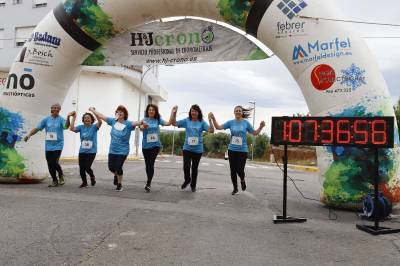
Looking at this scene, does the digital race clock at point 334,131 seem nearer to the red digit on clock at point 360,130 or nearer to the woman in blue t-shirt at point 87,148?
the red digit on clock at point 360,130

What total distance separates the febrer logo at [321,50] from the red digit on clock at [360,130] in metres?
1.65

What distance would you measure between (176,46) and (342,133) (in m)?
4.72

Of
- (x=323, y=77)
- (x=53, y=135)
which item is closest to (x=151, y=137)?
(x=53, y=135)

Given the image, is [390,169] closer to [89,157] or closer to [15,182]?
[89,157]

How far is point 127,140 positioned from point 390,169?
200 inches

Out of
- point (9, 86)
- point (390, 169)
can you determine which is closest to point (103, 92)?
point (9, 86)

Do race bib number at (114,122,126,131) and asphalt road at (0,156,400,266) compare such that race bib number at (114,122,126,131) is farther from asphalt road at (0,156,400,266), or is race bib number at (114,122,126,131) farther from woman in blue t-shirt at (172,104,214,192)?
asphalt road at (0,156,400,266)

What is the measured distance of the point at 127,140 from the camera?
8.74 m

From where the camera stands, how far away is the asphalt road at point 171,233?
419cm

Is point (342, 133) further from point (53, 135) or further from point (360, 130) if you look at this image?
point (53, 135)

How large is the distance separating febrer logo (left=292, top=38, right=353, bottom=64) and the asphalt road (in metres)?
2.74

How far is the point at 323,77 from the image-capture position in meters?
7.36

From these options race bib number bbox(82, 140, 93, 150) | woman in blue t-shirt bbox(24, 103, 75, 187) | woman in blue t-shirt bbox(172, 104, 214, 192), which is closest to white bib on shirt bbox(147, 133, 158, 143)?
woman in blue t-shirt bbox(172, 104, 214, 192)

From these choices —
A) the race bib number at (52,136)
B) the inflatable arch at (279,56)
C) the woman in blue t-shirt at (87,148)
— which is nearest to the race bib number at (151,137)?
the woman in blue t-shirt at (87,148)
